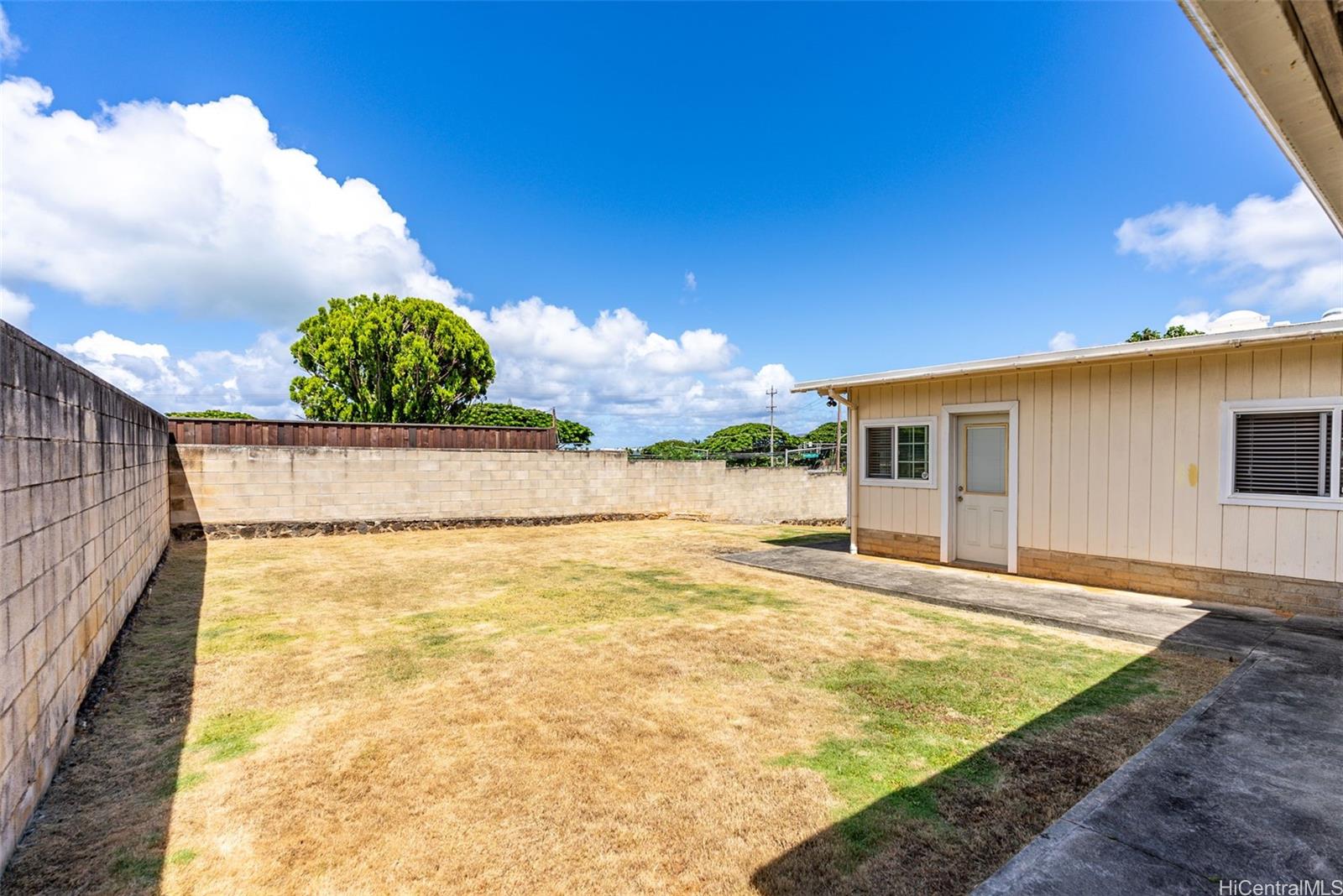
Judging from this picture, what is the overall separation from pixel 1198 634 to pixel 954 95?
11092 mm

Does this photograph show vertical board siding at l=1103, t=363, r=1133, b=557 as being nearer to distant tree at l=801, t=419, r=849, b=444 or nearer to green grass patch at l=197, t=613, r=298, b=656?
green grass patch at l=197, t=613, r=298, b=656

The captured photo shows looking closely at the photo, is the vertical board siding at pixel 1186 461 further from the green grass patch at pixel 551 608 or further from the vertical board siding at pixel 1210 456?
the green grass patch at pixel 551 608

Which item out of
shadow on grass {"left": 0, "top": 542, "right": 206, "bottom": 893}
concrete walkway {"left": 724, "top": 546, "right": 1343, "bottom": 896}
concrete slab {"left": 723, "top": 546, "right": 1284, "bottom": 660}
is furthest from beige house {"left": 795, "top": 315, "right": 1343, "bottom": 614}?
shadow on grass {"left": 0, "top": 542, "right": 206, "bottom": 893}

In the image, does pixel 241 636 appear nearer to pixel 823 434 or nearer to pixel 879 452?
pixel 879 452

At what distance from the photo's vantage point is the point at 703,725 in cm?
277

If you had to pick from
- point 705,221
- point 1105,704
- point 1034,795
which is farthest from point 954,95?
point 1034,795

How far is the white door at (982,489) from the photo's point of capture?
6.50 meters

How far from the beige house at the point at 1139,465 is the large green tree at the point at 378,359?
55.2 feet

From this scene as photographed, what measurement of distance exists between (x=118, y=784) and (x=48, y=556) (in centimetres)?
111

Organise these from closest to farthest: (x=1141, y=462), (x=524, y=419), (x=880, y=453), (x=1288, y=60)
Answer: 1. (x=1288, y=60)
2. (x=1141, y=462)
3. (x=880, y=453)
4. (x=524, y=419)

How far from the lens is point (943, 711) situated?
2.93 metres

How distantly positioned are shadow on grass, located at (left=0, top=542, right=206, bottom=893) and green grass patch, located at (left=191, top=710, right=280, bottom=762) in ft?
0.32

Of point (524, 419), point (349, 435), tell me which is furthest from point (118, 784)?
point (524, 419)

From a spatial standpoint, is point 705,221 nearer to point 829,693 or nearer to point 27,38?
point 27,38
